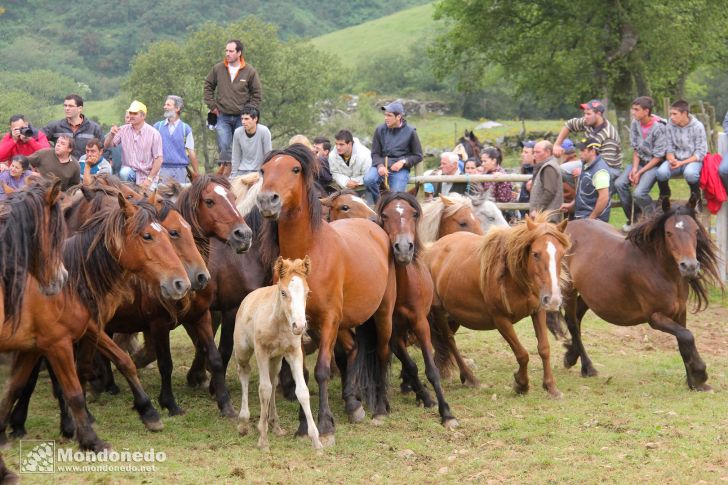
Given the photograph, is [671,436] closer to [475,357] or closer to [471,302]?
[471,302]

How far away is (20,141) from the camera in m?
12.4

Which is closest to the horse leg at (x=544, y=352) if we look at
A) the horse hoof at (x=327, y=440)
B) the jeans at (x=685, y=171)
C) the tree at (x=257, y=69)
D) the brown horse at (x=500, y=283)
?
the brown horse at (x=500, y=283)

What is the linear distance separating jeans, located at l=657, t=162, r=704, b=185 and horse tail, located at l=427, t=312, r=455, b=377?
513 centimetres

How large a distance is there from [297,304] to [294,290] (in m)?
0.11

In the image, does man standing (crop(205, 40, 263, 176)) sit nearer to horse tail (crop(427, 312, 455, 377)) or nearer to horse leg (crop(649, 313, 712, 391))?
horse tail (crop(427, 312, 455, 377))

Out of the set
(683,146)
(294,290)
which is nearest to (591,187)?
(683,146)

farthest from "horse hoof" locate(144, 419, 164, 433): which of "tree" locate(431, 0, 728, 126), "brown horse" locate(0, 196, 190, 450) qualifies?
"tree" locate(431, 0, 728, 126)

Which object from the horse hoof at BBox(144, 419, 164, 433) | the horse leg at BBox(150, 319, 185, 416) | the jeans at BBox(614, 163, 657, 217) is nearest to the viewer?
the horse hoof at BBox(144, 419, 164, 433)

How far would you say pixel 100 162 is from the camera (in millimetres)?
12625

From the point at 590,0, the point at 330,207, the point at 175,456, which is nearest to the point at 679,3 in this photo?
the point at 590,0

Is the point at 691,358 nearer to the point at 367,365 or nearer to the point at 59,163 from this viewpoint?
the point at 367,365

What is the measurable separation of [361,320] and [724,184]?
332 inches

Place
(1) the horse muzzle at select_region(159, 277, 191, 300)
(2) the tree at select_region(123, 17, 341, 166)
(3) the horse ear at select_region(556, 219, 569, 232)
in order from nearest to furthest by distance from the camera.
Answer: (1) the horse muzzle at select_region(159, 277, 191, 300)
(3) the horse ear at select_region(556, 219, 569, 232)
(2) the tree at select_region(123, 17, 341, 166)

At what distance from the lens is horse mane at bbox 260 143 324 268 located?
8.06 metres
